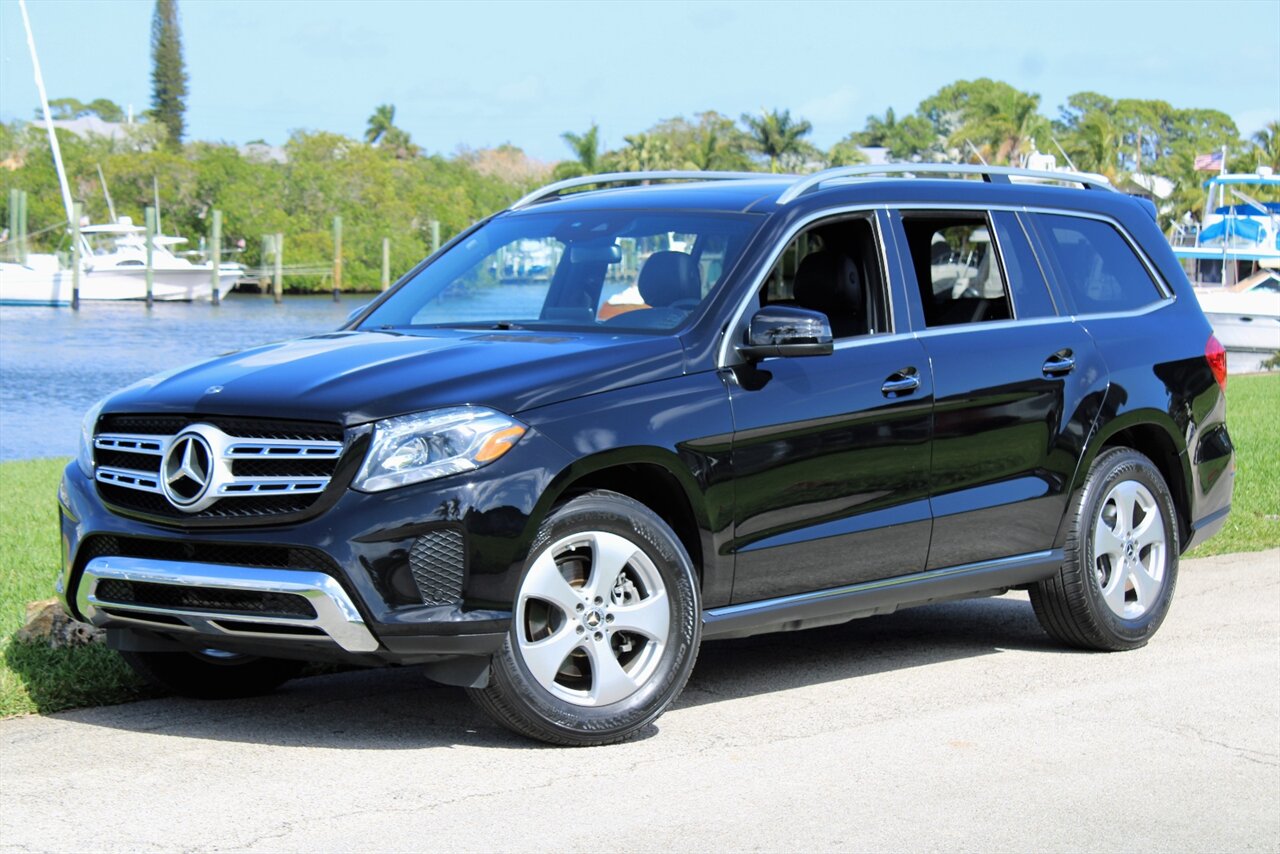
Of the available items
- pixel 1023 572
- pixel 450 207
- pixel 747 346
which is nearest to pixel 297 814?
pixel 747 346

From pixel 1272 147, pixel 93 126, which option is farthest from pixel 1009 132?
pixel 93 126

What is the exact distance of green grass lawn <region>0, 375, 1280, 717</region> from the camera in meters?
6.67

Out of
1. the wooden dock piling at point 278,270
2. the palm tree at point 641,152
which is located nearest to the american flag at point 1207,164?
the palm tree at point 641,152

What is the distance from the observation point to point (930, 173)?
7.64 metres

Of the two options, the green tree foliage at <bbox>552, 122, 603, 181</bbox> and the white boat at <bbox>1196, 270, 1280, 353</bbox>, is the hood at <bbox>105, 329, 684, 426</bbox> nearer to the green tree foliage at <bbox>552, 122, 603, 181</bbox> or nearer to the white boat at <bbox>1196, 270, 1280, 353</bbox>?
the white boat at <bbox>1196, 270, 1280, 353</bbox>

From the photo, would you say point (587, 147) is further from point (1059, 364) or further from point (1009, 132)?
point (1059, 364)

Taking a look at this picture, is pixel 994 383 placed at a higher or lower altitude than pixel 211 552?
higher

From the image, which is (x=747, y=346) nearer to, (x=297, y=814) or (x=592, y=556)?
(x=592, y=556)

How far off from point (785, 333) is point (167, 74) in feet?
530

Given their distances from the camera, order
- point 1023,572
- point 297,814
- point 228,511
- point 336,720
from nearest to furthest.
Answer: point 297,814 < point 228,511 < point 336,720 < point 1023,572

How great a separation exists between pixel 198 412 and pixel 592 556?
133cm

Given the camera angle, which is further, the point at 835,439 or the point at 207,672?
the point at 207,672

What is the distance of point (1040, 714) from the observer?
22.0 feet

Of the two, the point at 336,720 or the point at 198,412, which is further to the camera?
the point at 336,720
